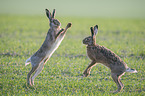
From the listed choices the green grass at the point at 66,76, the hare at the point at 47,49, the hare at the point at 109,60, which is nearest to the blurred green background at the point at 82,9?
the green grass at the point at 66,76

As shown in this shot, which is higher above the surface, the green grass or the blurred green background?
the blurred green background

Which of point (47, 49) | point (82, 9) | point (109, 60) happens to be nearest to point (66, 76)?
point (47, 49)

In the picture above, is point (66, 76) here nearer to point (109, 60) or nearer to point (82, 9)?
point (109, 60)

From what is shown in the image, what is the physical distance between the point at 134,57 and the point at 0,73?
21.0ft

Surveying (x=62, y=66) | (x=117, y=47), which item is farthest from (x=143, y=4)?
(x=62, y=66)

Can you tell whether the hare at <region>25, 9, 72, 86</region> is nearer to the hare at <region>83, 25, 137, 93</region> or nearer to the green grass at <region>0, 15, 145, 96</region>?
the green grass at <region>0, 15, 145, 96</region>

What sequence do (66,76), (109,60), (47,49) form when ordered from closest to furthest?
(109,60)
(47,49)
(66,76)

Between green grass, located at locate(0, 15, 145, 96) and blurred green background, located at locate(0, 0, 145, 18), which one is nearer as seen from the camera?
green grass, located at locate(0, 15, 145, 96)

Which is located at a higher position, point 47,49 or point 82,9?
point 82,9

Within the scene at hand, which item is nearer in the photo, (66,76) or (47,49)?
(47,49)

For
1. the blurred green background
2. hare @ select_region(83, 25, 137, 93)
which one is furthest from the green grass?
the blurred green background

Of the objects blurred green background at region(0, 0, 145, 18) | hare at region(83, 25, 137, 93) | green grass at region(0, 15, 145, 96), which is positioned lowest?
green grass at region(0, 15, 145, 96)

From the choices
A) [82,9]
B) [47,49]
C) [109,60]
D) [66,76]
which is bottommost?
[66,76]

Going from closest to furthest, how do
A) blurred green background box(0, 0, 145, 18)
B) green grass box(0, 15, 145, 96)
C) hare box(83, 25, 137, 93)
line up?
hare box(83, 25, 137, 93), green grass box(0, 15, 145, 96), blurred green background box(0, 0, 145, 18)
